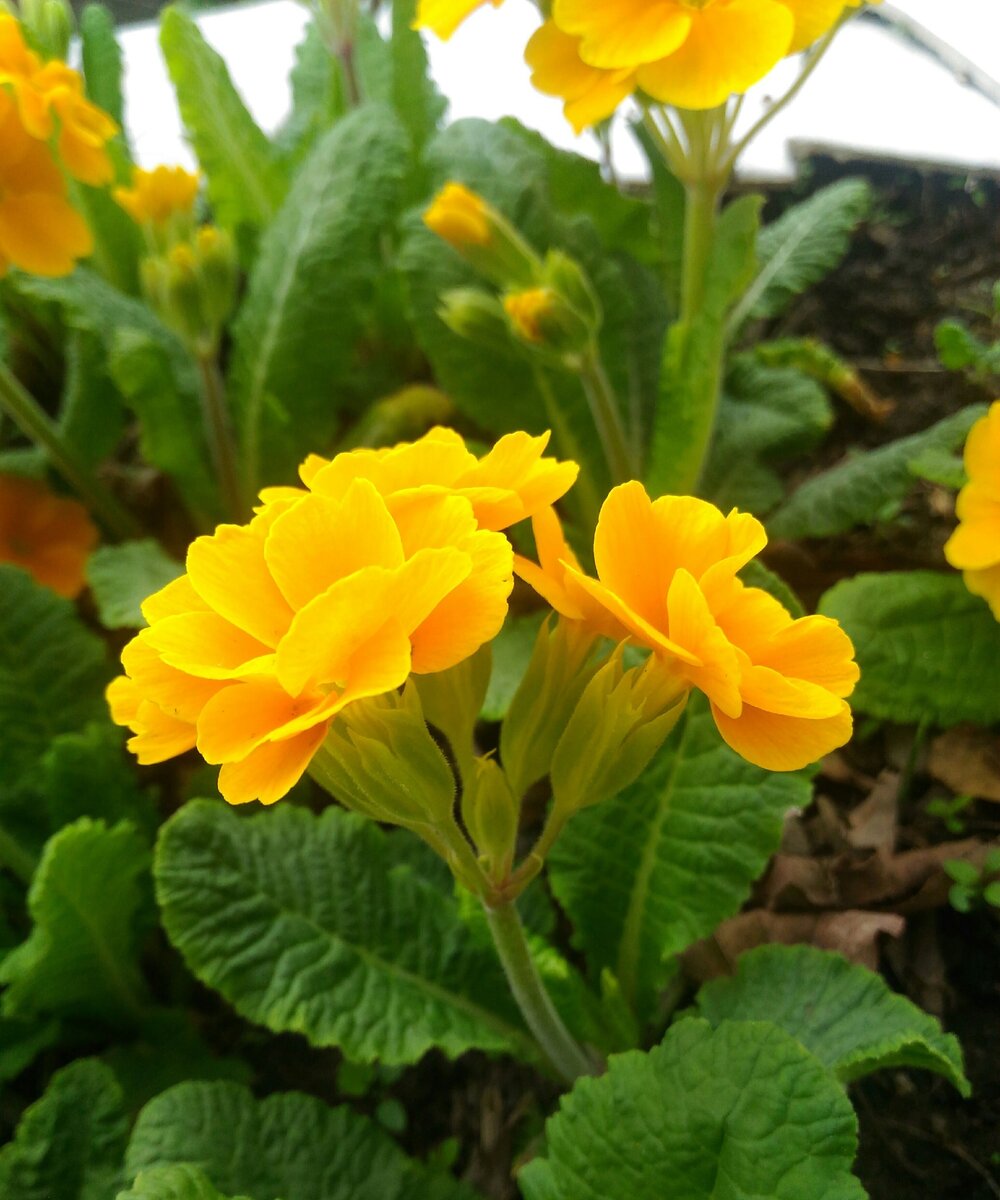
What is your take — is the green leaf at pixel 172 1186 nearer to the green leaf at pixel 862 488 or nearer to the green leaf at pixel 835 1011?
the green leaf at pixel 835 1011

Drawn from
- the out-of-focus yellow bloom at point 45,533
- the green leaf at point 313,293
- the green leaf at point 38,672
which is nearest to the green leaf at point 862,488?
the green leaf at point 313,293

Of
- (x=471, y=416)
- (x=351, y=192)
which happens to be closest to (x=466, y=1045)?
(x=471, y=416)

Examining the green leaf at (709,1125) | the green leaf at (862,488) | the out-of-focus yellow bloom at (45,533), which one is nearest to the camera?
the green leaf at (709,1125)

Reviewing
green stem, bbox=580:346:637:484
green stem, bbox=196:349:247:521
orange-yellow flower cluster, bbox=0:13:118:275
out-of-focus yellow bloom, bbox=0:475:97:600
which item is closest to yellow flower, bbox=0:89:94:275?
orange-yellow flower cluster, bbox=0:13:118:275

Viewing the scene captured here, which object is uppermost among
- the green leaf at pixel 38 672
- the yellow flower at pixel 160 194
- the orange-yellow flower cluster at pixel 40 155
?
the orange-yellow flower cluster at pixel 40 155

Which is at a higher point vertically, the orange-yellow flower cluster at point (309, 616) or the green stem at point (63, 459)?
the orange-yellow flower cluster at point (309, 616)

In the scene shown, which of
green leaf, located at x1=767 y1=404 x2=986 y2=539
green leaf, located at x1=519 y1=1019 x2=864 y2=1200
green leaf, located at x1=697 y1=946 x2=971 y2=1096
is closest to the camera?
green leaf, located at x1=519 y1=1019 x2=864 y2=1200

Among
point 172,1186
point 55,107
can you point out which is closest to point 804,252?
point 55,107

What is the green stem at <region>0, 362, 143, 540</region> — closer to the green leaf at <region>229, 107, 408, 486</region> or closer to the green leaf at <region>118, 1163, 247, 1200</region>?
the green leaf at <region>229, 107, 408, 486</region>

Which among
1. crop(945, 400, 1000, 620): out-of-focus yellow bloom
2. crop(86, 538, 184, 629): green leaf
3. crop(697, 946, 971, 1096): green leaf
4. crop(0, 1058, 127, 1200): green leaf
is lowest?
crop(0, 1058, 127, 1200): green leaf
